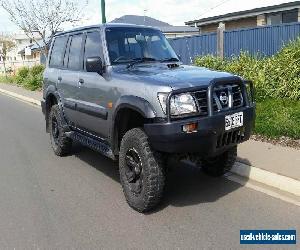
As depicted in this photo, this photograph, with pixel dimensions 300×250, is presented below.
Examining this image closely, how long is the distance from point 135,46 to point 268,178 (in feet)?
8.60

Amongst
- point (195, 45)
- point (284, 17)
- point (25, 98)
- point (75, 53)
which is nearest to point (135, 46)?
point (75, 53)

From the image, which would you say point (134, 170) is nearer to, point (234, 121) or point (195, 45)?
point (234, 121)

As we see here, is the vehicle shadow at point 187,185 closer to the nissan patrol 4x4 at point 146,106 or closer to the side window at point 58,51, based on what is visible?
the nissan patrol 4x4 at point 146,106

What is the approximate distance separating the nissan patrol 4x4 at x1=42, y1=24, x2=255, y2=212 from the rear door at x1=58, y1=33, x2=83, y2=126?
16mm

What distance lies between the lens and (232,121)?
4.69 metres

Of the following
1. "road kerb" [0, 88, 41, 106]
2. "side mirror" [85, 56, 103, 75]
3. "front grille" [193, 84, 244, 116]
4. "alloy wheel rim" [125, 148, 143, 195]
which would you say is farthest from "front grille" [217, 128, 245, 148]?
"road kerb" [0, 88, 41, 106]

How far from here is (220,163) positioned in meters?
5.85

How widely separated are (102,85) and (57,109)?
2010 millimetres

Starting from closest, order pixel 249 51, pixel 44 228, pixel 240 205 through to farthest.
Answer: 1. pixel 44 228
2. pixel 240 205
3. pixel 249 51

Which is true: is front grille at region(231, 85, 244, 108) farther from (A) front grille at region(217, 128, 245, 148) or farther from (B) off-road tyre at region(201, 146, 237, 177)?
(B) off-road tyre at region(201, 146, 237, 177)

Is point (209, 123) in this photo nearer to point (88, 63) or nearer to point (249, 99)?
Result: point (249, 99)

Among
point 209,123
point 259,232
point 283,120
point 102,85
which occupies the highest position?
point 102,85

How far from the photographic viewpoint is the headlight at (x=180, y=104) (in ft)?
14.5

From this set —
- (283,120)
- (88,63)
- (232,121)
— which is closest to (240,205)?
(232,121)
